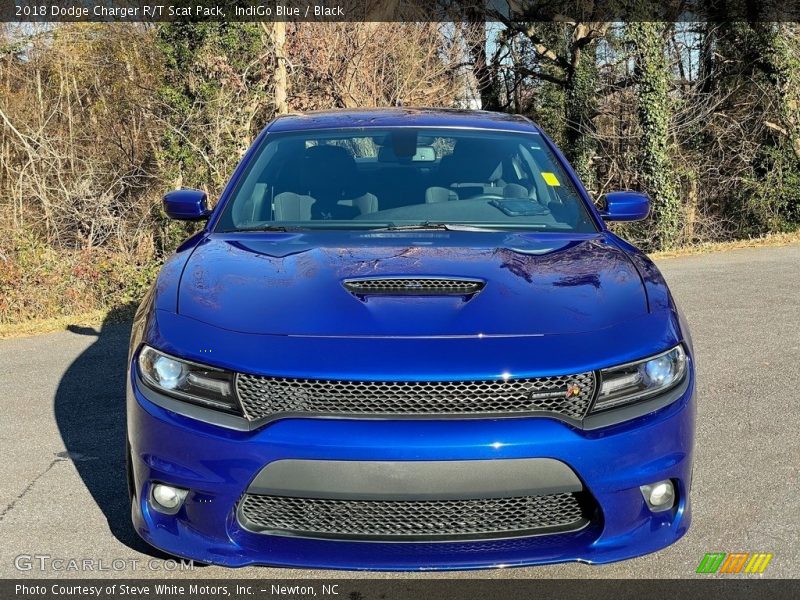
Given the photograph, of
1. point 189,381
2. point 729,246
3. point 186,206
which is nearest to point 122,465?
point 186,206

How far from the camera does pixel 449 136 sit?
461 centimetres

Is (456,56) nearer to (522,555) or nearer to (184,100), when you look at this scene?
(184,100)

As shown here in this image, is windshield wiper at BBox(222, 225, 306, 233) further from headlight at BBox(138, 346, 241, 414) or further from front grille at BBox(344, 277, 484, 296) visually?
headlight at BBox(138, 346, 241, 414)

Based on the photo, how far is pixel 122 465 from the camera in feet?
14.4

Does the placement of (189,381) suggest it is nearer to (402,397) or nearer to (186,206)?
(402,397)

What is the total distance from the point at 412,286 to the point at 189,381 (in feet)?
2.70

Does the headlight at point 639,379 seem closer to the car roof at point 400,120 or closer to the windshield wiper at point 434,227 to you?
the windshield wiper at point 434,227

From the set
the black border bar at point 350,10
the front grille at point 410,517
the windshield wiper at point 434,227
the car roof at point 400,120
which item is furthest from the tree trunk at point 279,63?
the front grille at point 410,517

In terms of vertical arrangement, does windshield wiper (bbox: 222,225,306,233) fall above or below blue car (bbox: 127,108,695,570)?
above

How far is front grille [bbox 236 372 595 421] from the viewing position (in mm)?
2670

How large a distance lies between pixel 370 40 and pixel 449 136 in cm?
1685

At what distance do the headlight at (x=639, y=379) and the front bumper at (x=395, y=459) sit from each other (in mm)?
73

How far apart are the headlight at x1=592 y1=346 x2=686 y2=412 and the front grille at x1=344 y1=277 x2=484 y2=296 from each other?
22.4 inches

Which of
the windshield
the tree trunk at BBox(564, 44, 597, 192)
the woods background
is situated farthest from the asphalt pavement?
the tree trunk at BBox(564, 44, 597, 192)
